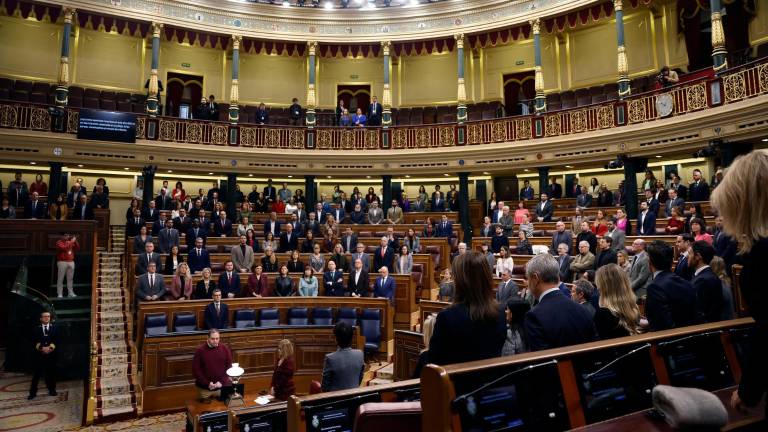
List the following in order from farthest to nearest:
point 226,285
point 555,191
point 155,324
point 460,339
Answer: point 555,191
point 226,285
point 155,324
point 460,339

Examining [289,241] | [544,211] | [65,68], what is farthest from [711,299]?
[65,68]

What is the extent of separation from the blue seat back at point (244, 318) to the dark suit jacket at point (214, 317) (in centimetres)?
33

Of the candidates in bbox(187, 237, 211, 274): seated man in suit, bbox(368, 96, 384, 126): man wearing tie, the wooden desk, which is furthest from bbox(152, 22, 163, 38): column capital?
the wooden desk

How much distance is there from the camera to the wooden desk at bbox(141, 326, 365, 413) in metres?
6.89

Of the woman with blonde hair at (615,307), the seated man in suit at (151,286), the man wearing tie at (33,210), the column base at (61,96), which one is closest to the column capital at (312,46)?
the column base at (61,96)

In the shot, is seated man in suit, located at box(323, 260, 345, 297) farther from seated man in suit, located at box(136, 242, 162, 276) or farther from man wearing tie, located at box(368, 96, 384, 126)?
man wearing tie, located at box(368, 96, 384, 126)

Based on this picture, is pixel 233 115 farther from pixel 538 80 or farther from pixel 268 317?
pixel 538 80

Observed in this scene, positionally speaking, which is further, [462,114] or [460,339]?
[462,114]

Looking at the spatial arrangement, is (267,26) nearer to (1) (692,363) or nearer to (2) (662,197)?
(2) (662,197)

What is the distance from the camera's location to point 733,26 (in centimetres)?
1242

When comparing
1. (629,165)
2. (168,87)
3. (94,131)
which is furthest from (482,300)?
(168,87)

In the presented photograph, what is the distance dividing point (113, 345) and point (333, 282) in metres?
3.61

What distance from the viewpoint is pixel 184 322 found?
7.71 m

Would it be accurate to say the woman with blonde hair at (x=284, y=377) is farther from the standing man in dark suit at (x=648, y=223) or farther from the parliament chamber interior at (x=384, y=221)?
the standing man in dark suit at (x=648, y=223)
